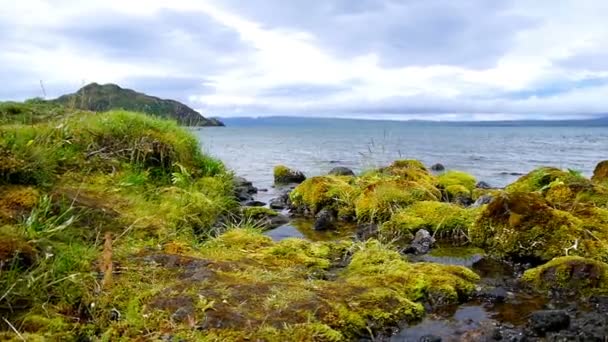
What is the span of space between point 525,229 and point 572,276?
204 centimetres

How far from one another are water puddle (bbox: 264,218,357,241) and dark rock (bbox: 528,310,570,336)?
4.95 meters

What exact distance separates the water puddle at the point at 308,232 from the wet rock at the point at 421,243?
4.49 ft

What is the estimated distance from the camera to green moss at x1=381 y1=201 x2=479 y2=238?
10.3 m

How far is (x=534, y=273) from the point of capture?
7.52 meters

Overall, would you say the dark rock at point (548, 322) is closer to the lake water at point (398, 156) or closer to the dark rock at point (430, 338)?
the dark rock at point (430, 338)

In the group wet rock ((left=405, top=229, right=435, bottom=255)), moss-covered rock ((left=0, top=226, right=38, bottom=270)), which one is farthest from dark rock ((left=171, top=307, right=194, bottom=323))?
wet rock ((left=405, top=229, right=435, bottom=255))

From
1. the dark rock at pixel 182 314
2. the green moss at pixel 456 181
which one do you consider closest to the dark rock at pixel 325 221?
the green moss at pixel 456 181

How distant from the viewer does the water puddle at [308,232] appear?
35.6 ft

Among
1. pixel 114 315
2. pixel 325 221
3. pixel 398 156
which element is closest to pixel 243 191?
pixel 325 221

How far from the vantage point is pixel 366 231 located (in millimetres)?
11055

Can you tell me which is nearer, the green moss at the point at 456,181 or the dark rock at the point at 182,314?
the dark rock at the point at 182,314

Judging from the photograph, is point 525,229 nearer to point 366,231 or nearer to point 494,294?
point 494,294

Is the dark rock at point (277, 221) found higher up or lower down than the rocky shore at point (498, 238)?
lower down

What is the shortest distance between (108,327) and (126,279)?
86 cm
